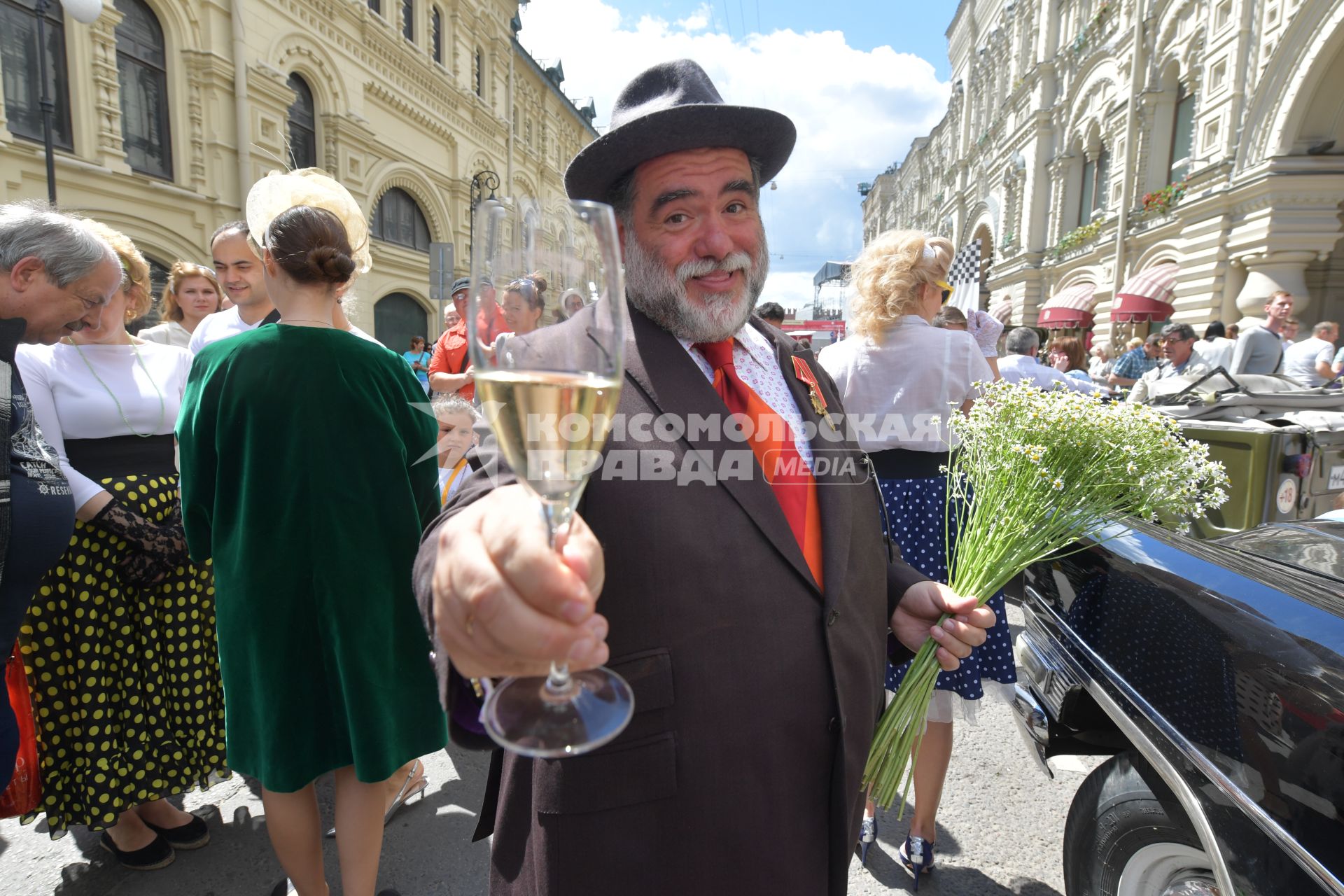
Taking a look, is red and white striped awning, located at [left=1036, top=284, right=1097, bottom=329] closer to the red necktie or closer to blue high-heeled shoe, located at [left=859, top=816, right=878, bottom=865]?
blue high-heeled shoe, located at [left=859, top=816, right=878, bottom=865]

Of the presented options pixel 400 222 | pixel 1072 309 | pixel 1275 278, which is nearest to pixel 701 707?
pixel 1275 278

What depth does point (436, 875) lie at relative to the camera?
2.46 meters

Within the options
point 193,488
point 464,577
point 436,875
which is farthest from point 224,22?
point 464,577

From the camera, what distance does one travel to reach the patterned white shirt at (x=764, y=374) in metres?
1.42

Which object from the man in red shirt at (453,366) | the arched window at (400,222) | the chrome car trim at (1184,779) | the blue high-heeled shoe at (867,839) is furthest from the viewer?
the arched window at (400,222)

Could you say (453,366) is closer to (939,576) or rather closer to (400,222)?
(939,576)

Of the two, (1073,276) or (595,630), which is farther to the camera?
(1073,276)

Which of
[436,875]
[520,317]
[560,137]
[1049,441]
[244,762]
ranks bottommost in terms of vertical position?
[436,875]

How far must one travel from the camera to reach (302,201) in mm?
2197

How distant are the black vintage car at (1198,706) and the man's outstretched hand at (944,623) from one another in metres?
0.54

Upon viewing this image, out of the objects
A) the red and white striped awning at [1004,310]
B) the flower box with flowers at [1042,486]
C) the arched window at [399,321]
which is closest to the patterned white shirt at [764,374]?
the flower box with flowers at [1042,486]

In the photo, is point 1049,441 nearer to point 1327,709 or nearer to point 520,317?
point 1327,709

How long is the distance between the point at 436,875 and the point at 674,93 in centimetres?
Answer: 268

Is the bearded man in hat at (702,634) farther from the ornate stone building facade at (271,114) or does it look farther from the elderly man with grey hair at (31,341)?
the ornate stone building facade at (271,114)
